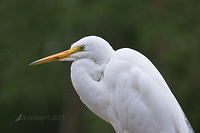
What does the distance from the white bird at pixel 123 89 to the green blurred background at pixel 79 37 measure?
3.73 meters

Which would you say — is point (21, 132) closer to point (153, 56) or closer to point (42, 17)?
point (42, 17)

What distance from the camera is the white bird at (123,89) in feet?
8.37

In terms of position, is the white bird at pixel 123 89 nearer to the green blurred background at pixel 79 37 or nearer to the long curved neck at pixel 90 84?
the long curved neck at pixel 90 84

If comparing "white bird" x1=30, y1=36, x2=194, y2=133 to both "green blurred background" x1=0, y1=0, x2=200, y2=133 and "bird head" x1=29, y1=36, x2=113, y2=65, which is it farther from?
"green blurred background" x1=0, y1=0, x2=200, y2=133

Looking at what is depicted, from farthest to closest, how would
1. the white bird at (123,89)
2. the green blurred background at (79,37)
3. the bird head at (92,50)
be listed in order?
1. the green blurred background at (79,37)
2. the bird head at (92,50)
3. the white bird at (123,89)

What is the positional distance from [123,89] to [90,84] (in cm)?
24

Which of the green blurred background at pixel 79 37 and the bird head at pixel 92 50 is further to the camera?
the green blurred background at pixel 79 37

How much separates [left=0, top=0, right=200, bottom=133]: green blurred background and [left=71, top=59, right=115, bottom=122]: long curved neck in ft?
12.2

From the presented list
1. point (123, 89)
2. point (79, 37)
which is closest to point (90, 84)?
point (123, 89)

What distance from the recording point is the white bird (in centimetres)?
255

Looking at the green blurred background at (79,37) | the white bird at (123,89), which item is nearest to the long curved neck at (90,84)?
the white bird at (123,89)

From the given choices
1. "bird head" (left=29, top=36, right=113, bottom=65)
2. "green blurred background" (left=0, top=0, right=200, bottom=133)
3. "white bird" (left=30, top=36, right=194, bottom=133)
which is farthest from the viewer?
"green blurred background" (left=0, top=0, right=200, bottom=133)

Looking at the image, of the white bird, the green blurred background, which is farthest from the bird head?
the green blurred background

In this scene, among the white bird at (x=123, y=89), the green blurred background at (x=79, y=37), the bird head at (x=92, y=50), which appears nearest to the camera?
the white bird at (x=123, y=89)
